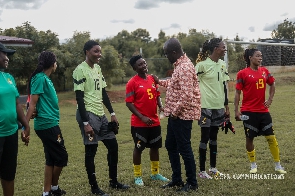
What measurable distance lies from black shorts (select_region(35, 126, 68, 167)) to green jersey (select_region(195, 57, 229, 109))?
2354mm

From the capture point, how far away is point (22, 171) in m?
6.80

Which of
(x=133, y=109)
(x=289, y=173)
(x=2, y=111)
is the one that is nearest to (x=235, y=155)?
(x=289, y=173)

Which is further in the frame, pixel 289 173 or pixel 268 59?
pixel 268 59

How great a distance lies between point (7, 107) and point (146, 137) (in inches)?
90.4

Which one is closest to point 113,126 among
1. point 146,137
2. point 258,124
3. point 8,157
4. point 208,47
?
point 146,137

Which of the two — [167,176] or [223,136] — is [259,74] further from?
[223,136]

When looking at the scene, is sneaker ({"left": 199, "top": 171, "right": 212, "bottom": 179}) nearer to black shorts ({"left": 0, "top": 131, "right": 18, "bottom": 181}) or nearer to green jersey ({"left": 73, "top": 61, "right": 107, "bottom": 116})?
green jersey ({"left": 73, "top": 61, "right": 107, "bottom": 116})

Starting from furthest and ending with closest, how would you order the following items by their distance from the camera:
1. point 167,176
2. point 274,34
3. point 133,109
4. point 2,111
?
point 274,34
point 167,176
point 133,109
point 2,111

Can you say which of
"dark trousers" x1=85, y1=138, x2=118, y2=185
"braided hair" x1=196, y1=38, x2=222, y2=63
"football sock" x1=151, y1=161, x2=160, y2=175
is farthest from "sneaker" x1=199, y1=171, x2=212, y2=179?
"braided hair" x1=196, y1=38, x2=222, y2=63

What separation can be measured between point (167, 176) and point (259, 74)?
2306 mm

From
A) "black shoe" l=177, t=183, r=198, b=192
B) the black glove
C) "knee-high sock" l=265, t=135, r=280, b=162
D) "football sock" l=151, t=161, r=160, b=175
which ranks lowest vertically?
"black shoe" l=177, t=183, r=198, b=192

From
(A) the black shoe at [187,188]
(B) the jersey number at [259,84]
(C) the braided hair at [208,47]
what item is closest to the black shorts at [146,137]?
(A) the black shoe at [187,188]

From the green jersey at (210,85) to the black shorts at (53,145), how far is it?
235cm

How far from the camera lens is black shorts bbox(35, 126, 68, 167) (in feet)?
15.7
